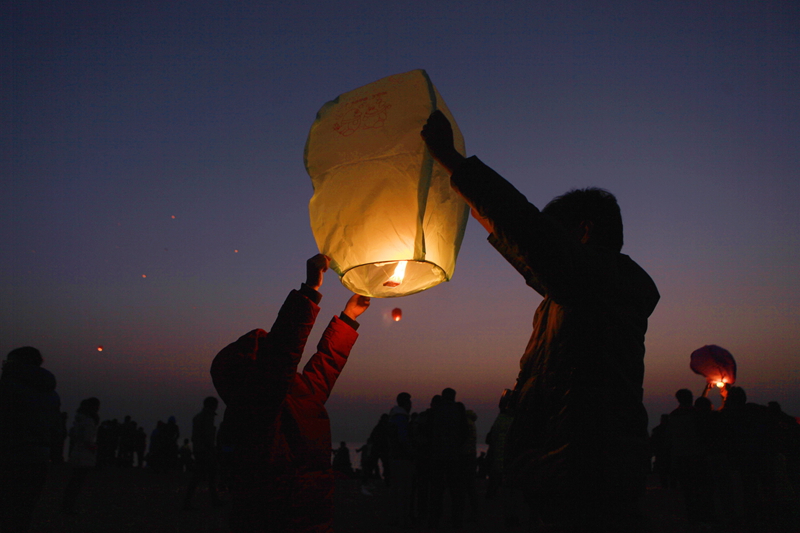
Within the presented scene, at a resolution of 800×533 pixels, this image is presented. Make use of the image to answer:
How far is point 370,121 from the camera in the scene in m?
2.04

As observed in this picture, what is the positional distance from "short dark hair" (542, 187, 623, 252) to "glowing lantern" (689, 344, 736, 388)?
742 cm

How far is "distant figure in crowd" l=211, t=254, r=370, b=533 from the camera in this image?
6.59ft

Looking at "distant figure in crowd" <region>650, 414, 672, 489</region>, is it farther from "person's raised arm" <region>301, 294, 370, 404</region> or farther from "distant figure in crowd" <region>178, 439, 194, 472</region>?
"distant figure in crowd" <region>178, 439, 194, 472</region>

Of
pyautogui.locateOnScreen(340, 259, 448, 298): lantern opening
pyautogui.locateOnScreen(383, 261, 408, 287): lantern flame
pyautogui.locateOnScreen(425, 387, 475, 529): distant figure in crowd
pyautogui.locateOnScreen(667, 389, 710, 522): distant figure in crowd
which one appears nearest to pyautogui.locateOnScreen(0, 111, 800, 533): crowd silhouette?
pyautogui.locateOnScreen(340, 259, 448, 298): lantern opening

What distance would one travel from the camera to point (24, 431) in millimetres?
3637

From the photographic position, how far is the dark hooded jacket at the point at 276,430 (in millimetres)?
2012

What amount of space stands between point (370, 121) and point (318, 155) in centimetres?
30

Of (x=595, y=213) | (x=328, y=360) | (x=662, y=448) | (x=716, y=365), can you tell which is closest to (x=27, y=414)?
(x=328, y=360)

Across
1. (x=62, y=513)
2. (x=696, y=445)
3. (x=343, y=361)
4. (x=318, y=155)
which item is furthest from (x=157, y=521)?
(x=696, y=445)

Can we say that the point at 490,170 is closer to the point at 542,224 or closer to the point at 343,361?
the point at 542,224

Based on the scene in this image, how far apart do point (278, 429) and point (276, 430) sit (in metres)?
0.02

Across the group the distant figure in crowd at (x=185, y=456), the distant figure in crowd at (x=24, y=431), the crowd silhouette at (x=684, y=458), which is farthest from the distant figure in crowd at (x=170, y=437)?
the distant figure in crowd at (x=24, y=431)

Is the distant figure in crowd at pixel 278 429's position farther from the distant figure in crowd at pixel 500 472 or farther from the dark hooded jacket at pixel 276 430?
the distant figure in crowd at pixel 500 472

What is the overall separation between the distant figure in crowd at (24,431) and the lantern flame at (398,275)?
3325 millimetres
